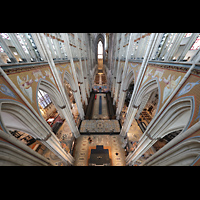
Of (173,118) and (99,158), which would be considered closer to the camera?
(173,118)

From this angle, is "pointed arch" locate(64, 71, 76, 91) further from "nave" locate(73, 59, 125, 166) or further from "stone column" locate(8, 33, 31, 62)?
"nave" locate(73, 59, 125, 166)

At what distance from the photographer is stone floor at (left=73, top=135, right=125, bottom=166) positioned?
6914 millimetres

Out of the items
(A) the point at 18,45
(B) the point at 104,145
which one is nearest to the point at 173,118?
(B) the point at 104,145

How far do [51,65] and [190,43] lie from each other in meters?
7.54

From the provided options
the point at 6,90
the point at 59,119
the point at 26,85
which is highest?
the point at 59,119

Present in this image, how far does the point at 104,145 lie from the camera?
8.01 m

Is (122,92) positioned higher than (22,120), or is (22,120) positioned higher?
(122,92)

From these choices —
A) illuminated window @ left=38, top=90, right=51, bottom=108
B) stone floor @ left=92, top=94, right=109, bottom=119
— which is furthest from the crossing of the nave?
illuminated window @ left=38, top=90, right=51, bottom=108

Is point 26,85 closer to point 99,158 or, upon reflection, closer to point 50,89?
point 50,89

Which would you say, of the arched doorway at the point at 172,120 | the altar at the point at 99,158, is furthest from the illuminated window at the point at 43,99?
the arched doorway at the point at 172,120

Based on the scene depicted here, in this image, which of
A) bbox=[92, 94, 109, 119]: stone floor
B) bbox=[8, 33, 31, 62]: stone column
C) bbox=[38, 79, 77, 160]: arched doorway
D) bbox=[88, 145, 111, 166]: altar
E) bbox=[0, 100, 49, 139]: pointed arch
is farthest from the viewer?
bbox=[92, 94, 109, 119]: stone floor

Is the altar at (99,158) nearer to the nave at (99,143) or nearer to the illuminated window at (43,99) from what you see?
the nave at (99,143)

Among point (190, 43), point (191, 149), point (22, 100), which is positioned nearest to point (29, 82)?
point (22, 100)

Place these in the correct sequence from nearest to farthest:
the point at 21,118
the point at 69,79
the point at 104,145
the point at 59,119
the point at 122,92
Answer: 1. the point at 21,118
2. the point at 69,79
3. the point at 104,145
4. the point at 122,92
5. the point at 59,119
